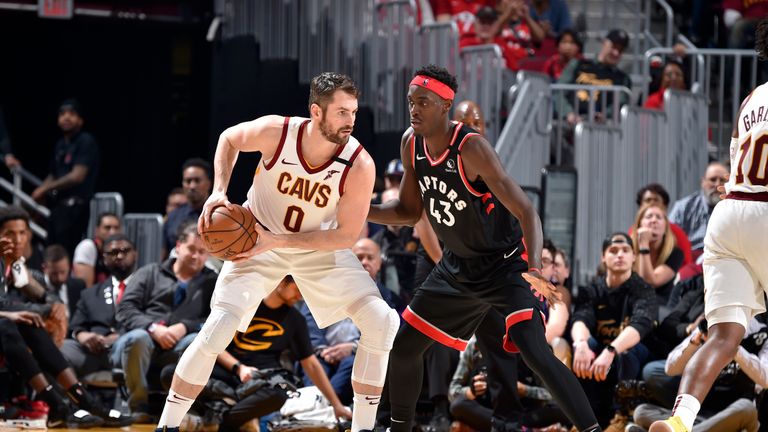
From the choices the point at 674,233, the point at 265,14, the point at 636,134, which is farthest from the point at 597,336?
the point at 265,14

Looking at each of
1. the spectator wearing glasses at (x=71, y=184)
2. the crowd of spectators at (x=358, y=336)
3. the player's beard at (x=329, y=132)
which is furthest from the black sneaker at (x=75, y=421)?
the spectator wearing glasses at (x=71, y=184)

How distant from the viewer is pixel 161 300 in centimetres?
875

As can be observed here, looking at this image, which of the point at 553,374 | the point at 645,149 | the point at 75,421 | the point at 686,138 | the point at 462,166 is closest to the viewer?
the point at 553,374

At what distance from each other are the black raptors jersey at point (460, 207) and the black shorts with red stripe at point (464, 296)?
0.21 feet

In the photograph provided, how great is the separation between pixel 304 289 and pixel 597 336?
8.94 feet

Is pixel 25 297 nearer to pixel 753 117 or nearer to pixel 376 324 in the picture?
pixel 376 324

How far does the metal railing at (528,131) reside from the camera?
9500 mm

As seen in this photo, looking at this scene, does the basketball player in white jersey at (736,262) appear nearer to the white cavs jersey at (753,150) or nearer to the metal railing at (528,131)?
the white cavs jersey at (753,150)

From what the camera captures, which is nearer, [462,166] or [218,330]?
[218,330]

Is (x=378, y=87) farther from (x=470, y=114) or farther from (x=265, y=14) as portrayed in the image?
(x=470, y=114)

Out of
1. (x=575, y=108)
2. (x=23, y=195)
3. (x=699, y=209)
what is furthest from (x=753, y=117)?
(x=23, y=195)

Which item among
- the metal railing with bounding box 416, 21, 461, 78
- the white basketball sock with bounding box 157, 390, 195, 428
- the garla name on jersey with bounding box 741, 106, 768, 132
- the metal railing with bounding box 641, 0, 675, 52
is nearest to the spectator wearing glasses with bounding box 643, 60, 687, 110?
the metal railing with bounding box 641, 0, 675, 52

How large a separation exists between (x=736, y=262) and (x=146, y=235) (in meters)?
6.13

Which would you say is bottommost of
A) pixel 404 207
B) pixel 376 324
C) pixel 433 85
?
pixel 376 324
